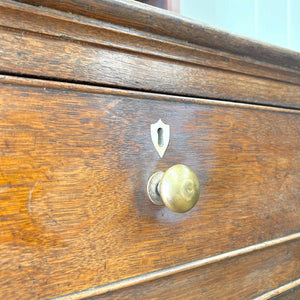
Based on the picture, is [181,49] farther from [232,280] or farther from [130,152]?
[232,280]

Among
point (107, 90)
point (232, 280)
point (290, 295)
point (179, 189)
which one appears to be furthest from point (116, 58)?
point (290, 295)

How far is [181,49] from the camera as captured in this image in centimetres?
37

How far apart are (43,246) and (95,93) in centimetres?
14

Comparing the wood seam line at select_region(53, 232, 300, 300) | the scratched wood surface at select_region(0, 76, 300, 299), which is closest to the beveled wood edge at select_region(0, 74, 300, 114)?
the scratched wood surface at select_region(0, 76, 300, 299)

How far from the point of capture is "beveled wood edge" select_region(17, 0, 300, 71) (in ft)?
0.97

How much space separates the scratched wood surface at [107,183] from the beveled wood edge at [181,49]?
0.14ft

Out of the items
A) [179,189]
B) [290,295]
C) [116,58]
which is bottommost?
[290,295]

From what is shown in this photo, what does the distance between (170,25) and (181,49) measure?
34 mm

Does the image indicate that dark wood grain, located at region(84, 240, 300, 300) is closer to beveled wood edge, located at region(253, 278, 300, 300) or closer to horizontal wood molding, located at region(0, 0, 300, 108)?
beveled wood edge, located at region(253, 278, 300, 300)

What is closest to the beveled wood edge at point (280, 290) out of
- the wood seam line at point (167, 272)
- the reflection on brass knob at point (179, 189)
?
the wood seam line at point (167, 272)

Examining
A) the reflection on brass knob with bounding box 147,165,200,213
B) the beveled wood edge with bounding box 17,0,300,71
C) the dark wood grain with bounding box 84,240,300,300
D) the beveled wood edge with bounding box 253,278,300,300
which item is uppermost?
the beveled wood edge with bounding box 17,0,300,71

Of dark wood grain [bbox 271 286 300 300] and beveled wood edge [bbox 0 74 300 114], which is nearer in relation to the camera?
beveled wood edge [bbox 0 74 300 114]

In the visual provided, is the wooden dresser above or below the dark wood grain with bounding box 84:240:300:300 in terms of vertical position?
above

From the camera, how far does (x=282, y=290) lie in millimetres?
490
